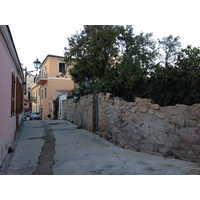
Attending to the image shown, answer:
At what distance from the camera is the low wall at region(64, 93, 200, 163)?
4523mm

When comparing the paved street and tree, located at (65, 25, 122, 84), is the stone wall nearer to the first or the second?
tree, located at (65, 25, 122, 84)

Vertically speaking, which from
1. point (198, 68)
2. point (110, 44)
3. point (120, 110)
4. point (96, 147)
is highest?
point (110, 44)

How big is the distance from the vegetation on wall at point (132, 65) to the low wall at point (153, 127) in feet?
1.81

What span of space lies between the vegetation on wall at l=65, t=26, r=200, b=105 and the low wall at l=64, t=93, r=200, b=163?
553mm

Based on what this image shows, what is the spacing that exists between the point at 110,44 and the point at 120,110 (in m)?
3.17

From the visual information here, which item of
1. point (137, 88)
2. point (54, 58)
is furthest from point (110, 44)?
point (54, 58)

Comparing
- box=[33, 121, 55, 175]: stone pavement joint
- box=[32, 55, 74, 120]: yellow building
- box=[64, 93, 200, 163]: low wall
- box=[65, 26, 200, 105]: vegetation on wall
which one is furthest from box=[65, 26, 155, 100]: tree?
box=[32, 55, 74, 120]: yellow building

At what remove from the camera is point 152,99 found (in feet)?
19.6

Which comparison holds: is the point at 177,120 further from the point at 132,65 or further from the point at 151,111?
the point at 132,65

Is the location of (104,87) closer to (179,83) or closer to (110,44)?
(110,44)

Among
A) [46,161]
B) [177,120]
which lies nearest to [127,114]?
[177,120]

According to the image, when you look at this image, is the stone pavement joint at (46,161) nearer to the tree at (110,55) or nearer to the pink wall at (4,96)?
the pink wall at (4,96)

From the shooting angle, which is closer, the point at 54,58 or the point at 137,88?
the point at 137,88
